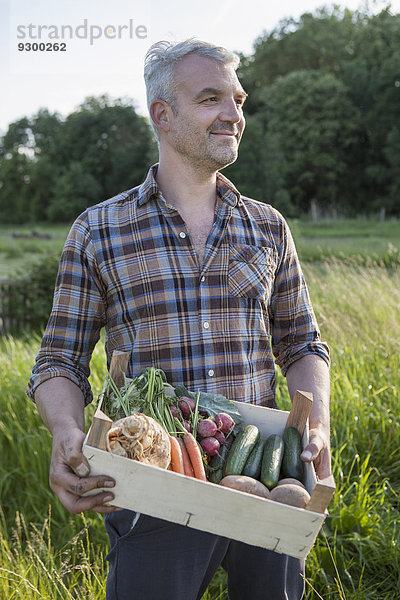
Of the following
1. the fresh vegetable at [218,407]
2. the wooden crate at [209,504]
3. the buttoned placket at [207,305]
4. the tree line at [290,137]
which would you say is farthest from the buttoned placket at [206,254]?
the tree line at [290,137]

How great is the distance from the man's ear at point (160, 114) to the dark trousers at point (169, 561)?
1406 millimetres

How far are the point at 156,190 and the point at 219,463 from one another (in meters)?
1.03

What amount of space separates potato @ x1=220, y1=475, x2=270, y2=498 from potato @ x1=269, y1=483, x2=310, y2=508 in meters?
0.04

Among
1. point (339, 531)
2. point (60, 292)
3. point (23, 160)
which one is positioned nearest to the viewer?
point (60, 292)

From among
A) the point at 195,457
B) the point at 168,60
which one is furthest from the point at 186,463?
the point at 168,60

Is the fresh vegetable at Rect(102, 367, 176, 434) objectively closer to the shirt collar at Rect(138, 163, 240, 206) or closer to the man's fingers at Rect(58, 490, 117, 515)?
the man's fingers at Rect(58, 490, 117, 515)

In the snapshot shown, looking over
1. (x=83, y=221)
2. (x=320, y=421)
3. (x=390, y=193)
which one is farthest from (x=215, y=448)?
(x=390, y=193)

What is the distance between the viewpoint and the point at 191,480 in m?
1.41

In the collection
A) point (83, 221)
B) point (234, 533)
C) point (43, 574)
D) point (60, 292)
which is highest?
point (83, 221)

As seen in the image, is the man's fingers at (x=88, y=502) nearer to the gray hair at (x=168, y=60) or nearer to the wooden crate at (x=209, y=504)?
the wooden crate at (x=209, y=504)

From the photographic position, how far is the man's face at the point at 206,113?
2.05 meters

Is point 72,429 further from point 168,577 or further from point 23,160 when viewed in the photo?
point 23,160

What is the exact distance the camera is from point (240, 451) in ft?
5.41

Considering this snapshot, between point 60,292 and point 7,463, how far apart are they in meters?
2.69
